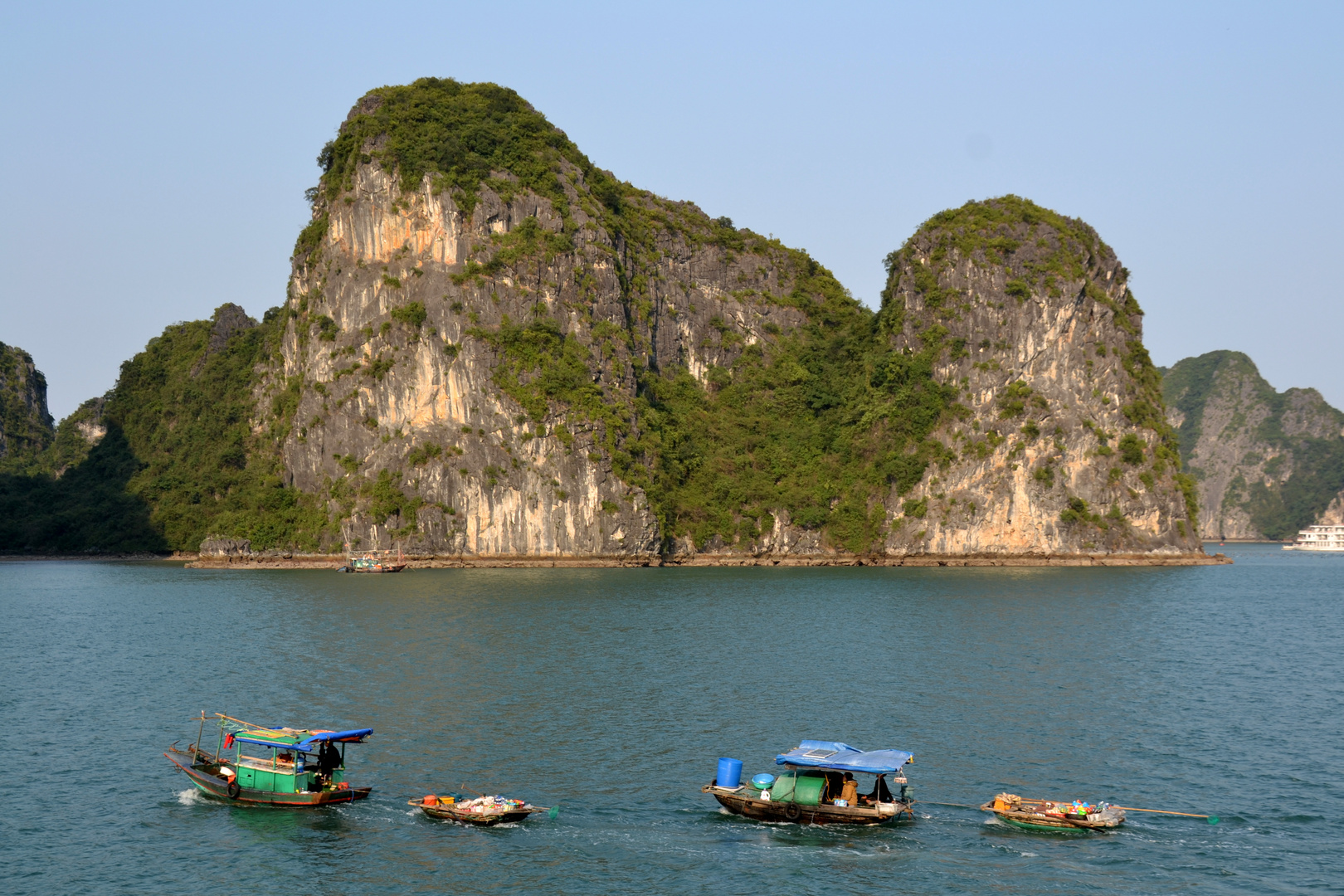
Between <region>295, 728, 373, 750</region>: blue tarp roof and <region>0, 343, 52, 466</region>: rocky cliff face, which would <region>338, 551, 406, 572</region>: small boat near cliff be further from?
<region>0, 343, 52, 466</region>: rocky cliff face

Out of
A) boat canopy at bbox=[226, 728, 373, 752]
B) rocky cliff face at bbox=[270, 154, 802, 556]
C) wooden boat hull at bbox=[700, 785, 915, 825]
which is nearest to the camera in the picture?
wooden boat hull at bbox=[700, 785, 915, 825]

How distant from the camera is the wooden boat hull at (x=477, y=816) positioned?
2848cm

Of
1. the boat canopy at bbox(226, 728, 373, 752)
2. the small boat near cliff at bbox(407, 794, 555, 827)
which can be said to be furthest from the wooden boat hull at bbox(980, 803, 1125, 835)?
the boat canopy at bbox(226, 728, 373, 752)

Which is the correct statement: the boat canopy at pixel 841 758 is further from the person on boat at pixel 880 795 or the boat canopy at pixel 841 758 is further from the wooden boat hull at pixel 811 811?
the wooden boat hull at pixel 811 811

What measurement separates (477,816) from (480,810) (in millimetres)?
150

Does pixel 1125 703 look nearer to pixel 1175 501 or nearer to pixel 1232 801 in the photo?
pixel 1232 801

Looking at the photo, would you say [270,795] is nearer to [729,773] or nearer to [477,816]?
[477,816]

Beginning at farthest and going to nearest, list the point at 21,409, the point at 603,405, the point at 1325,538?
the point at 1325,538, the point at 21,409, the point at 603,405

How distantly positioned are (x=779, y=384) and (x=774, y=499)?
75.9 feet

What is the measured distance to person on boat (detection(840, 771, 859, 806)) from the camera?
2914 centimetres

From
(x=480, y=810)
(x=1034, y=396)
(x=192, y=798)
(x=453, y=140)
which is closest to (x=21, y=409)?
(x=453, y=140)

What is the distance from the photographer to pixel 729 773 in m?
29.9

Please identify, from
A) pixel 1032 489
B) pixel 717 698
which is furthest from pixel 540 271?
pixel 717 698

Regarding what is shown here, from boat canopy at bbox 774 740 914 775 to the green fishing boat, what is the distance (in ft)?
36.7
